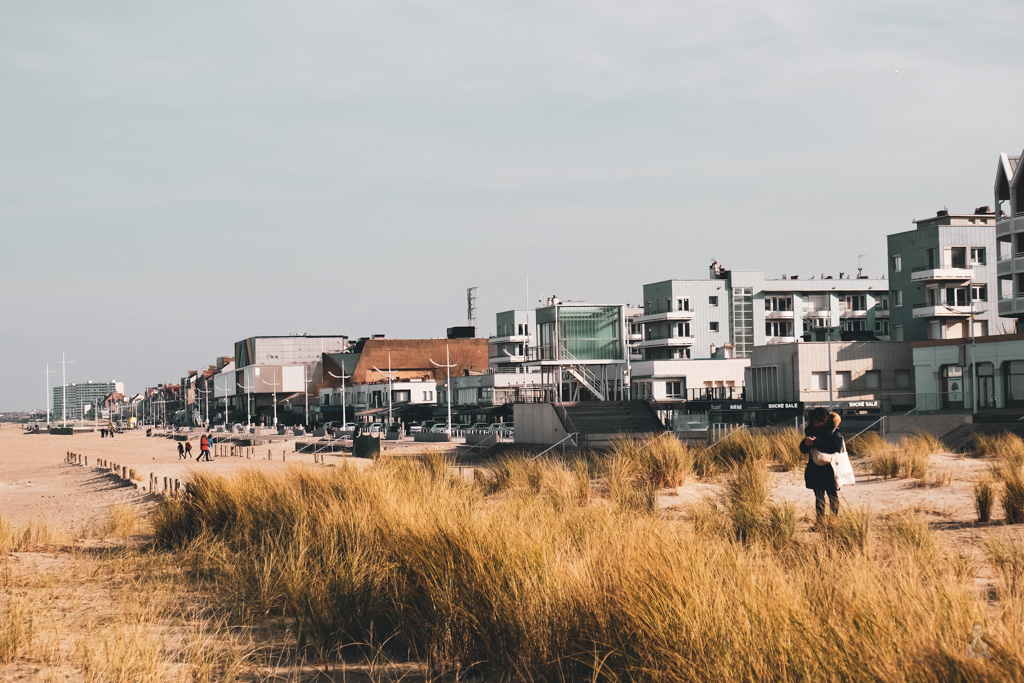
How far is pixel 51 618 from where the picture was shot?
9141mm

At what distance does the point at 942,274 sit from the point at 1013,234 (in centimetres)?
1467

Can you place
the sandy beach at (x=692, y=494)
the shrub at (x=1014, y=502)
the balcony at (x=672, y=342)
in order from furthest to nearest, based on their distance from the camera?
the balcony at (x=672, y=342) < the sandy beach at (x=692, y=494) < the shrub at (x=1014, y=502)

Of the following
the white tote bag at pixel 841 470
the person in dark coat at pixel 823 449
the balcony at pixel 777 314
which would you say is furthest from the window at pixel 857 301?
the white tote bag at pixel 841 470

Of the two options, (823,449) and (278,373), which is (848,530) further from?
(278,373)

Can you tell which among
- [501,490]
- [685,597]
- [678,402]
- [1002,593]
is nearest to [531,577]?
[685,597]

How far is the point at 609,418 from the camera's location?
4547 centimetres

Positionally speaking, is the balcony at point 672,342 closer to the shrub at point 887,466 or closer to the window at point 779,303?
the window at point 779,303

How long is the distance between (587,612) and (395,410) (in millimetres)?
98611

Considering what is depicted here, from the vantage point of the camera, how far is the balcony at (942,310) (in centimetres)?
6731

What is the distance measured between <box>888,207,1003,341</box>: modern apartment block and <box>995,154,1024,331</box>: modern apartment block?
1244 cm

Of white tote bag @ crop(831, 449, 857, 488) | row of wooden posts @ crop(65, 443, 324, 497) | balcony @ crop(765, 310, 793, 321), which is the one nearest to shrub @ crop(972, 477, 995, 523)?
white tote bag @ crop(831, 449, 857, 488)

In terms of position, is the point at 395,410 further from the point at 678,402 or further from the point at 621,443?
the point at 621,443

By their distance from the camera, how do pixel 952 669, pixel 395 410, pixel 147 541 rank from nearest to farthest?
pixel 952 669, pixel 147 541, pixel 395 410

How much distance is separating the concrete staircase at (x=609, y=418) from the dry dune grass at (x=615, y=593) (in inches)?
1187
